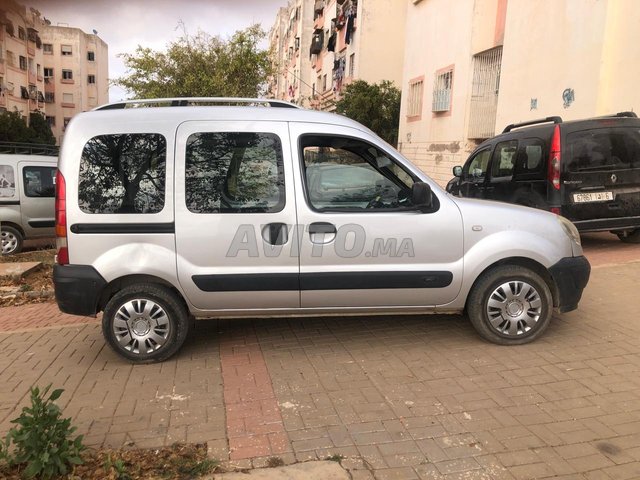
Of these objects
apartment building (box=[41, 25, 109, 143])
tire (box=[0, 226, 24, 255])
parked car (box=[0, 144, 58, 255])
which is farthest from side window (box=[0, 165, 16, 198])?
apartment building (box=[41, 25, 109, 143])

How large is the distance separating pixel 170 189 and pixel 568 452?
3148 millimetres

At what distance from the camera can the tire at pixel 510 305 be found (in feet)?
14.2

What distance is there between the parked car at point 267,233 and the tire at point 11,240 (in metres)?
6.56

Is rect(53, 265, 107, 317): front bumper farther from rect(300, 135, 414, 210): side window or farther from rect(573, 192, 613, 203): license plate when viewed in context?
rect(573, 192, 613, 203): license plate

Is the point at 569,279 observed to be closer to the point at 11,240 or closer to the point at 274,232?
the point at 274,232

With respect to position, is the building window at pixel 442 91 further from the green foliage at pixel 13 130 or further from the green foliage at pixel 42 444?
the green foliage at pixel 13 130

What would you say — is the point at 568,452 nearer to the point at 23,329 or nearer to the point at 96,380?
the point at 96,380

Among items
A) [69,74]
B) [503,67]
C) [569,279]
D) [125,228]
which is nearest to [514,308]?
[569,279]

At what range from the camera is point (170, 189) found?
4039mm

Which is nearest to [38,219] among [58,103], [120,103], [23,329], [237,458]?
[23,329]

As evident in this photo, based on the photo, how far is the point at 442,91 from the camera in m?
16.5

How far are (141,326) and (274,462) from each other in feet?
5.97

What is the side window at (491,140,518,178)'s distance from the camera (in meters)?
7.99

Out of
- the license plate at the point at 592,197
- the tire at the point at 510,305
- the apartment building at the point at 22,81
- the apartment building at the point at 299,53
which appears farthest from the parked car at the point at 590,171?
the apartment building at the point at 22,81
